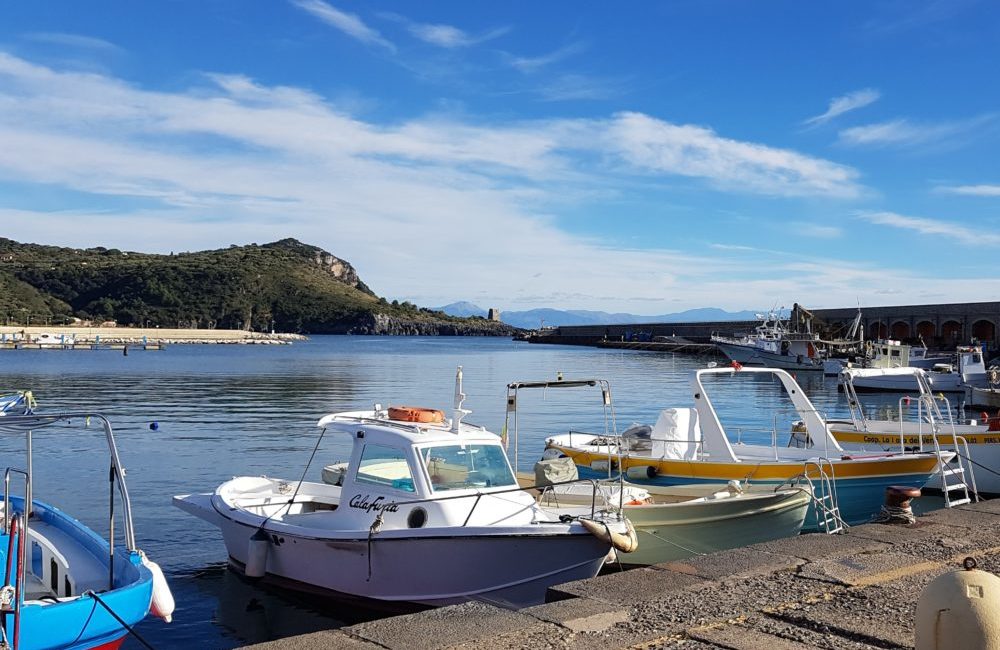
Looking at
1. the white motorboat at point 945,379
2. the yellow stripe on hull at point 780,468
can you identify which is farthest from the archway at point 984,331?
the yellow stripe on hull at point 780,468

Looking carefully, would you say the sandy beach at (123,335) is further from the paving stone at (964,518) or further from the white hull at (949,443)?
the paving stone at (964,518)

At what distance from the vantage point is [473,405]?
145 feet

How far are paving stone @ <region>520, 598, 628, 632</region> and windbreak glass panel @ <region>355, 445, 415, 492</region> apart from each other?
190 inches

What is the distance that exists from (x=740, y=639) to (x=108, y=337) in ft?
462

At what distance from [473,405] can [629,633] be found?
3803 centimetres

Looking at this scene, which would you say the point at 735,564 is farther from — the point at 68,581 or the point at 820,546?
the point at 68,581

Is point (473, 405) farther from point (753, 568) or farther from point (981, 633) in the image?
point (981, 633)

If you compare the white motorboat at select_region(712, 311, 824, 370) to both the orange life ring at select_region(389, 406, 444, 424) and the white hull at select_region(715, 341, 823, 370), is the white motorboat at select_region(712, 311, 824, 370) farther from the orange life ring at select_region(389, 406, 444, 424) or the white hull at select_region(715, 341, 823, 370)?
the orange life ring at select_region(389, 406, 444, 424)

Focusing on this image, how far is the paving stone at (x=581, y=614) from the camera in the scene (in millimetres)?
6516

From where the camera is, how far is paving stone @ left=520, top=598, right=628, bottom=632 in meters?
6.52

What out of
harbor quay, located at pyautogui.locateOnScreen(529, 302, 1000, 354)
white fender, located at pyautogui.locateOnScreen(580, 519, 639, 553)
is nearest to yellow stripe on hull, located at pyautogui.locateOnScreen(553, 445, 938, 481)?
white fender, located at pyautogui.locateOnScreen(580, 519, 639, 553)

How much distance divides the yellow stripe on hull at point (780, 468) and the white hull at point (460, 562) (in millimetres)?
6359

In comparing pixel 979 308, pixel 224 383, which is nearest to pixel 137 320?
pixel 224 383

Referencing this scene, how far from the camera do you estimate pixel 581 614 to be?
6.77 m
